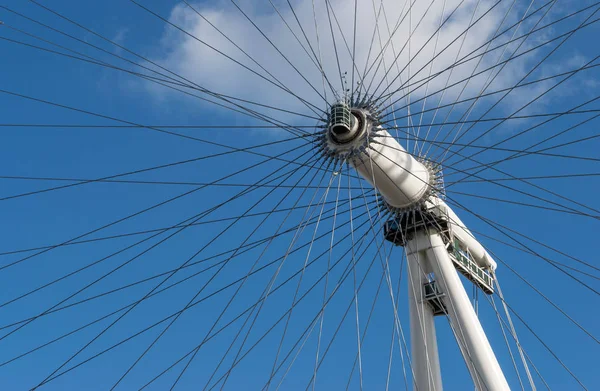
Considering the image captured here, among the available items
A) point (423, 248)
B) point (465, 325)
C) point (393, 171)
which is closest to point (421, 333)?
point (465, 325)

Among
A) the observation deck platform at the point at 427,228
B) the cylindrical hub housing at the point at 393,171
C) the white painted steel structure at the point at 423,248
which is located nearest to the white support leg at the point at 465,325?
the white painted steel structure at the point at 423,248

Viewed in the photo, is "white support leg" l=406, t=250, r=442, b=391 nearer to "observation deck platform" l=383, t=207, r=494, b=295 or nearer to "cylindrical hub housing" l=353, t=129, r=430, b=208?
"observation deck platform" l=383, t=207, r=494, b=295

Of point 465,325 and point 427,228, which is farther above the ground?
point 427,228

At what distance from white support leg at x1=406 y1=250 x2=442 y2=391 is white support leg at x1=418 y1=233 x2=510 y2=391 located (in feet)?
1.29

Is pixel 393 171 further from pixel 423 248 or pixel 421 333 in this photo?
pixel 421 333

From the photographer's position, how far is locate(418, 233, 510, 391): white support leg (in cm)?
1259

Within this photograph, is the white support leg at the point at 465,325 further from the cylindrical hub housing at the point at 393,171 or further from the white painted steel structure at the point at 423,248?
the cylindrical hub housing at the point at 393,171

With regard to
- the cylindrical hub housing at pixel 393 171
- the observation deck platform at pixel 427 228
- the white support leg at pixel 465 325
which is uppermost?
the cylindrical hub housing at pixel 393 171

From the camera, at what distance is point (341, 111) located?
40.3 ft

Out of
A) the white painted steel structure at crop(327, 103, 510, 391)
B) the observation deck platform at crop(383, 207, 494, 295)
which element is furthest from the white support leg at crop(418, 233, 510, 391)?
the observation deck platform at crop(383, 207, 494, 295)

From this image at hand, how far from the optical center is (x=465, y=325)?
13.3m

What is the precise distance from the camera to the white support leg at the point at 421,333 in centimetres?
1348

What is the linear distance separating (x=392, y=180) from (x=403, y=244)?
2.44 meters

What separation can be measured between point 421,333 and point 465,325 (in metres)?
1.18
